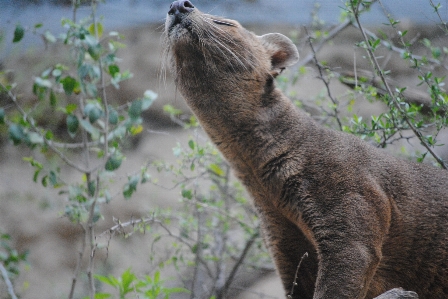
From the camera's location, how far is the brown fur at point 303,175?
10.6 feet

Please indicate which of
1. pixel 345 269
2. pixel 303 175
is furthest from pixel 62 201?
pixel 345 269

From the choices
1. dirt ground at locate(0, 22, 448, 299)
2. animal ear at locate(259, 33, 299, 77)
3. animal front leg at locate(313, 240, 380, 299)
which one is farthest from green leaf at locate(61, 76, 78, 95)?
dirt ground at locate(0, 22, 448, 299)

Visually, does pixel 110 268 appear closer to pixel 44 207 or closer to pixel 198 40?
pixel 44 207

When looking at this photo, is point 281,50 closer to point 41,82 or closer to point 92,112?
point 92,112

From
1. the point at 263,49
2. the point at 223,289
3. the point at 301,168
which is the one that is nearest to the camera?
the point at 301,168

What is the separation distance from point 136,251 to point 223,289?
2.35 meters

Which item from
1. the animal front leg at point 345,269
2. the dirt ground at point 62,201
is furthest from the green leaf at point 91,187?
the dirt ground at point 62,201

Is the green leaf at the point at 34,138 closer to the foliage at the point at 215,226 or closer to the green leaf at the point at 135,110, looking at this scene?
the green leaf at the point at 135,110

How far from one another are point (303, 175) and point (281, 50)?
41.9 inches

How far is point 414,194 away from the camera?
3535 millimetres

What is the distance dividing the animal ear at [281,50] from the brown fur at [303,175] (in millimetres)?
168

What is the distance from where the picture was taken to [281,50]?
3.89 metres

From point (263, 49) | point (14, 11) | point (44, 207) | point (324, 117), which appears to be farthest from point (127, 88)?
point (263, 49)

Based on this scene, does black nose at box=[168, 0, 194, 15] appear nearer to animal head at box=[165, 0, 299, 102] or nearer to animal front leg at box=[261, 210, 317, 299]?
animal head at box=[165, 0, 299, 102]
